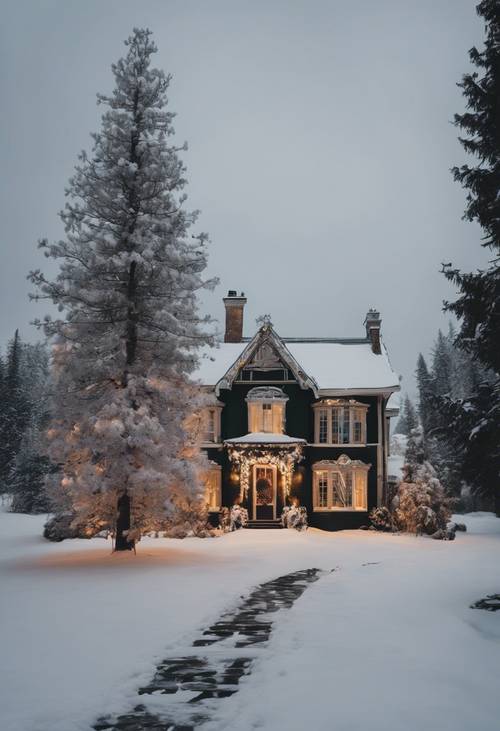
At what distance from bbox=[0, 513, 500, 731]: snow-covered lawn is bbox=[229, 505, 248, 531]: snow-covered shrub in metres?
11.4

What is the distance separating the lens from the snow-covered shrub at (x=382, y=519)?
32.1m

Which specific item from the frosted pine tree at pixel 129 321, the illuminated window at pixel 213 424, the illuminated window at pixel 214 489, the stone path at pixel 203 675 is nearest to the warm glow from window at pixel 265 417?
the illuminated window at pixel 213 424

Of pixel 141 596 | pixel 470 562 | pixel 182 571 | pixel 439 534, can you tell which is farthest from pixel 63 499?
pixel 439 534

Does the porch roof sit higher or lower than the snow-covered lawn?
higher

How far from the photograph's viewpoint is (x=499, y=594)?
12891mm

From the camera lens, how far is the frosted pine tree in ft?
57.3

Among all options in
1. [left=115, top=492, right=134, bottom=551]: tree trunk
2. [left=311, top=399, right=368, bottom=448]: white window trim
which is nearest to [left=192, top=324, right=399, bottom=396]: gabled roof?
[left=311, top=399, right=368, bottom=448]: white window trim

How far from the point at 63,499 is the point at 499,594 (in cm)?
1178

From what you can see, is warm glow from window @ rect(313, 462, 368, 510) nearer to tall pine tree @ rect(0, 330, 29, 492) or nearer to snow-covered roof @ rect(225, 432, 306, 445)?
snow-covered roof @ rect(225, 432, 306, 445)

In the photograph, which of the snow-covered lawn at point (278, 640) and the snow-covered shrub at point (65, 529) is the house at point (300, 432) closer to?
the snow-covered shrub at point (65, 529)


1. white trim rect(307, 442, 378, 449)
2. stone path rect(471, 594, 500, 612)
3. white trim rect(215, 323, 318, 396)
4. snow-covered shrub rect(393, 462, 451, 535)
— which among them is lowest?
stone path rect(471, 594, 500, 612)

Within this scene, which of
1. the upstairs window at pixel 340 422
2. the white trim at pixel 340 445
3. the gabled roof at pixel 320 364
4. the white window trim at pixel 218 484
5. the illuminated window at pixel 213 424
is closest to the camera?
the white window trim at pixel 218 484

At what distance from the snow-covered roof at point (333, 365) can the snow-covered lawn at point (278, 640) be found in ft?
49.3

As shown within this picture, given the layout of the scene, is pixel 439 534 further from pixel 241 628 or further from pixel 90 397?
pixel 241 628
